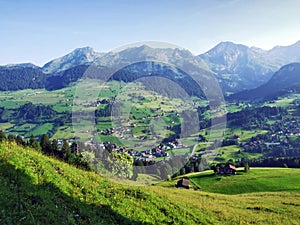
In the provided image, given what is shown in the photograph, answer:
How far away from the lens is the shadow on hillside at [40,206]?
1130cm

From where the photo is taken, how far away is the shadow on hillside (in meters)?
11.3

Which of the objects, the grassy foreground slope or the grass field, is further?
the grass field

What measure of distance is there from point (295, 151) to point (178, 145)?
79.7 m

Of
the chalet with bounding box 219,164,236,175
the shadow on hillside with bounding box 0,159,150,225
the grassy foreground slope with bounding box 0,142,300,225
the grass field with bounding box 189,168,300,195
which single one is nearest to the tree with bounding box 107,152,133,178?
the grassy foreground slope with bounding box 0,142,300,225

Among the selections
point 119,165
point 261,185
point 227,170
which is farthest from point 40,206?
point 227,170

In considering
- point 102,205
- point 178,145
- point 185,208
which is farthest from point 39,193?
point 178,145

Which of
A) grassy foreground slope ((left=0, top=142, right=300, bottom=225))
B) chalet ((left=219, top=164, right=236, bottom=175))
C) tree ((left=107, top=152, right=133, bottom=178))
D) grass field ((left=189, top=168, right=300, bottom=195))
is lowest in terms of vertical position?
chalet ((left=219, top=164, right=236, bottom=175))

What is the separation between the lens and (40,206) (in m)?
12.3

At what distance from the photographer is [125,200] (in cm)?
1750

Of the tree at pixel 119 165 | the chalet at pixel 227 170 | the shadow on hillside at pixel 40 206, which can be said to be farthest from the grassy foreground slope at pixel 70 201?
the chalet at pixel 227 170

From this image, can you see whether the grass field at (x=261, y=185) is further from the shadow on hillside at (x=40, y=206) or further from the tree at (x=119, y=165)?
the shadow on hillside at (x=40, y=206)

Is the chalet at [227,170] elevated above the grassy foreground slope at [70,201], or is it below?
below

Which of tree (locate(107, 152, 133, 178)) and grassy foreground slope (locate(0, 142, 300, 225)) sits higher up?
grassy foreground slope (locate(0, 142, 300, 225))

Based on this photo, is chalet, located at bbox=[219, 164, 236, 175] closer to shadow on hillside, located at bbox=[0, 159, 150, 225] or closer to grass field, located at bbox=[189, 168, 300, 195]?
grass field, located at bbox=[189, 168, 300, 195]
